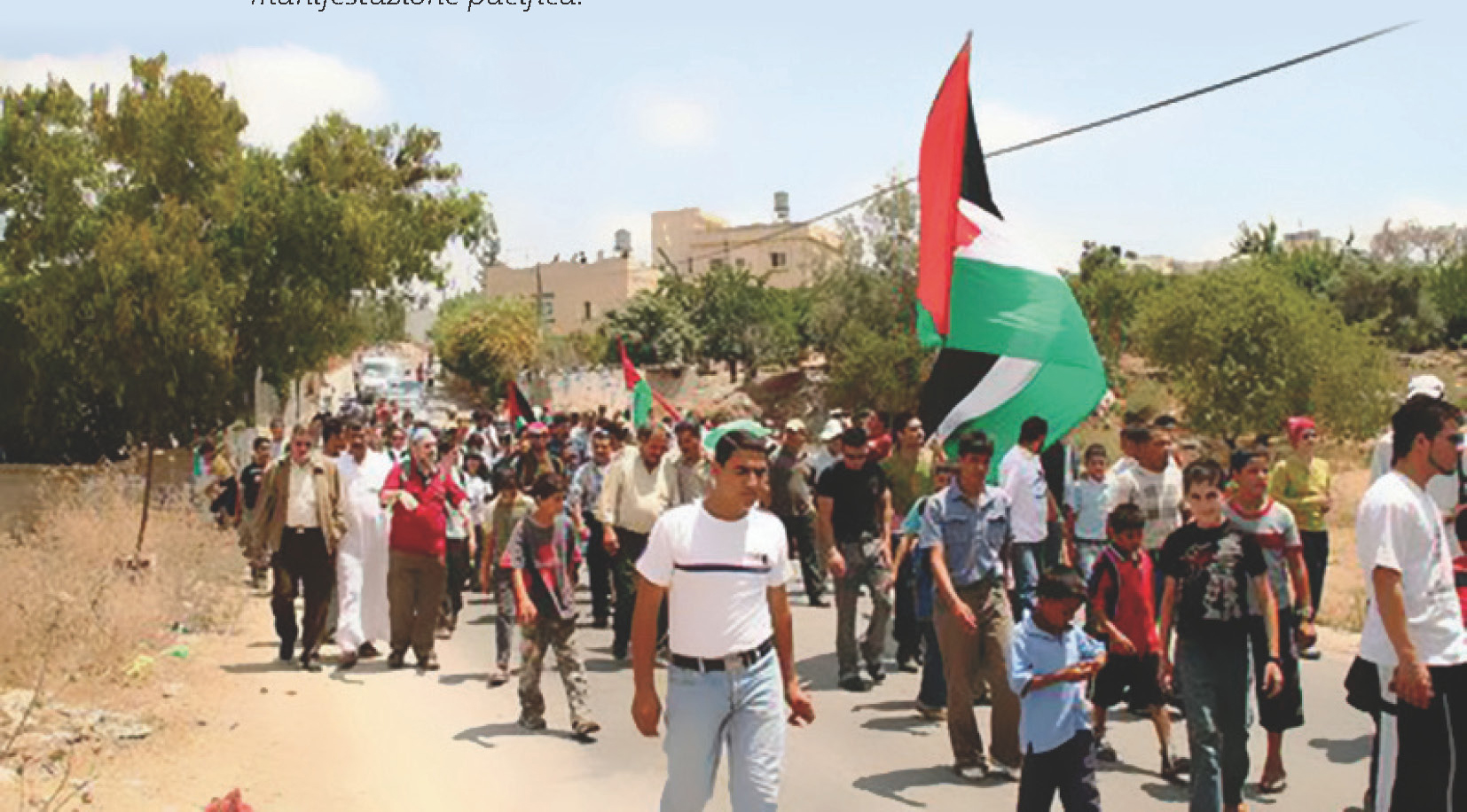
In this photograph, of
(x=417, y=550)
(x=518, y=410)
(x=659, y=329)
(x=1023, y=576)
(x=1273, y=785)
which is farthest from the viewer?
(x=659, y=329)

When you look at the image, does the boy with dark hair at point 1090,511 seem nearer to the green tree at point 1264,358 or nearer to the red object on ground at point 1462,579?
the red object on ground at point 1462,579

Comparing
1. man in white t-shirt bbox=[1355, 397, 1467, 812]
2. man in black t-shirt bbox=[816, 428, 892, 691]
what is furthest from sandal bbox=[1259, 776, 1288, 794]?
man in black t-shirt bbox=[816, 428, 892, 691]

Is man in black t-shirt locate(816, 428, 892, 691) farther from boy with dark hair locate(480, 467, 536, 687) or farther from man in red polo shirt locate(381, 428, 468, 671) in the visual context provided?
man in red polo shirt locate(381, 428, 468, 671)

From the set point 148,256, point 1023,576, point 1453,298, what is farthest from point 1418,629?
point 1453,298

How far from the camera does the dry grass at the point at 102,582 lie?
9602 mm

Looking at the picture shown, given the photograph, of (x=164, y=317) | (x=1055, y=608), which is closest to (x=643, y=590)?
(x=1055, y=608)

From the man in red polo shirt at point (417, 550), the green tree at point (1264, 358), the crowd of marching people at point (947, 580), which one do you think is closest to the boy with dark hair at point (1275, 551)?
the crowd of marching people at point (947, 580)

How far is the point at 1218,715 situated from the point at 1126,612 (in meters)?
1.28

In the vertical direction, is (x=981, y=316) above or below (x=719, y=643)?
above

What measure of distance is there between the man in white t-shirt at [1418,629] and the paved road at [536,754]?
68.2 inches

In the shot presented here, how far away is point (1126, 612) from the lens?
7418 mm

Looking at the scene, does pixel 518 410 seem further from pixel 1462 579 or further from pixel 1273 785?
pixel 1462 579

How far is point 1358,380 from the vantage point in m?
32.1

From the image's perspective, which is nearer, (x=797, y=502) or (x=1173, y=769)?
(x=1173, y=769)
